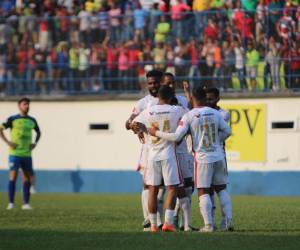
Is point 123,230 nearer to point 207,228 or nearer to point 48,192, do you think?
point 207,228

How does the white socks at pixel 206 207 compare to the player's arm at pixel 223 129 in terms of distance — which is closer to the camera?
the white socks at pixel 206 207

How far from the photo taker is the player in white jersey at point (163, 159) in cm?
1542

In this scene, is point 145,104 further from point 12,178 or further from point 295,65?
point 295,65

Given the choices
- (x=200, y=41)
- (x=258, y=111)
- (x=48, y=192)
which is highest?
(x=200, y=41)

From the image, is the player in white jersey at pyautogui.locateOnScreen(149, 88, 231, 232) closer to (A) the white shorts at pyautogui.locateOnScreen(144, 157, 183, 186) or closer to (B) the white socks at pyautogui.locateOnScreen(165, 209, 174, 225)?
(A) the white shorts at pyautogui.locateOnScreen(144, 157, 183, 186)

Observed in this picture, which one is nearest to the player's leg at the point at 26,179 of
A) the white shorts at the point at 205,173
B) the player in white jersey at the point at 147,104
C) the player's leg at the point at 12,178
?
the player's leg at the point at 12,178

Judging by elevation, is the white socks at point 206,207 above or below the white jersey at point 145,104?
below

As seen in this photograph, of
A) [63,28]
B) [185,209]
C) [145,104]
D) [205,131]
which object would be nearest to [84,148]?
[63,28]

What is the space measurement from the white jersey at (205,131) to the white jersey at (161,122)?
0.17 metres

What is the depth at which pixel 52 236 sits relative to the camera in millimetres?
14844

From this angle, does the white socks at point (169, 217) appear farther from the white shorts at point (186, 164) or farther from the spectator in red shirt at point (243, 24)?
the spectator in red shirt at point (243, 24)

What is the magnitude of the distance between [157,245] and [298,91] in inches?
711

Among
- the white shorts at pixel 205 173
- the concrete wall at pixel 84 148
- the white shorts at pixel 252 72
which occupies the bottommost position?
the concrete wall at pixel 84 148

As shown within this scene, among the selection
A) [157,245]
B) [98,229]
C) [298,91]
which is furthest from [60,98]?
[157,245]
